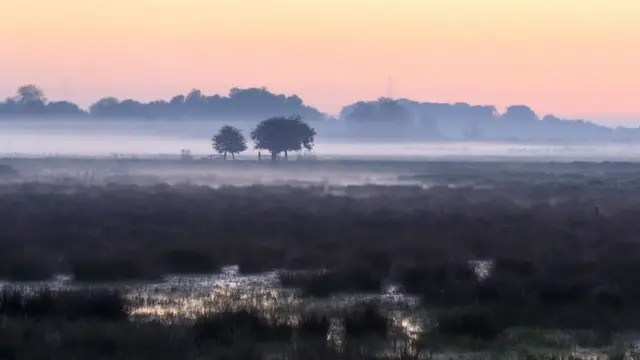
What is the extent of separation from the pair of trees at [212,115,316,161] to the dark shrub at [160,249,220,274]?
10678 centimetres

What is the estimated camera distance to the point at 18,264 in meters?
23.9

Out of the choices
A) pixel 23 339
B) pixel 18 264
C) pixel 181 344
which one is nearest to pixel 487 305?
pixel 181 344

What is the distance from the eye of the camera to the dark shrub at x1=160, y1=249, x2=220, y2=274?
24969 millimetres

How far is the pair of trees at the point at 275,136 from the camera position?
133375 mm

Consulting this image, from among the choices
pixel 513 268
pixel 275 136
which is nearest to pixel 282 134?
pixel 275 136

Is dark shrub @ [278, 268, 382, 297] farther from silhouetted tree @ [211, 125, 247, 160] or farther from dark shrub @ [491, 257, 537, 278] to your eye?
silhouetted tree @ [211, 125, 247, 160]

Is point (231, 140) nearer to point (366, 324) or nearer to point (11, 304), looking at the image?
point (11, 304)

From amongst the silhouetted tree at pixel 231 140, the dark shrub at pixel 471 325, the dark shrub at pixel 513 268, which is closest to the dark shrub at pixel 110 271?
the dark shrub at pixel 513 268

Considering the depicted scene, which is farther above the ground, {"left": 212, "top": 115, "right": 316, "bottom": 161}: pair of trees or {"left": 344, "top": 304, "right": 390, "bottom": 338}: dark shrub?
{"left": 212, "top": 115, "right": 316, "bottom": 161}: pair of trees

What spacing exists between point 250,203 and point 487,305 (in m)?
37.1

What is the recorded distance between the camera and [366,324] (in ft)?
54.5

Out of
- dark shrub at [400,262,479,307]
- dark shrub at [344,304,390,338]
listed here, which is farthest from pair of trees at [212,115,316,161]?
dark shrub at [344,304,390,338]

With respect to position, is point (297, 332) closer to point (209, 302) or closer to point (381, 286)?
point (209, 302)

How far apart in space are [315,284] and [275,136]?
373ft
